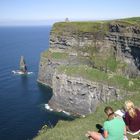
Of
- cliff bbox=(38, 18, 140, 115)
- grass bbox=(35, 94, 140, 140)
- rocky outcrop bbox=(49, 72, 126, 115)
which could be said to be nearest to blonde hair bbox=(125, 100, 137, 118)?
grass bbox=(35, 94, 140, 140)

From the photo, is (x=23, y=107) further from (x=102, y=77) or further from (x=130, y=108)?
(x=130, y=108)

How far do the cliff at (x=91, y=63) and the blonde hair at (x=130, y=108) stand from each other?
58.6 m

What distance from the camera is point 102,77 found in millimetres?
91500

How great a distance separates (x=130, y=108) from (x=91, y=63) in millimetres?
97623

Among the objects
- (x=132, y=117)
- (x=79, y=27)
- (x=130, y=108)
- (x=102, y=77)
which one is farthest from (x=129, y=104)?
(x=79, y=27)

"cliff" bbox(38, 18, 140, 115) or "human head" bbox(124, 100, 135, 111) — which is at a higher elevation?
"human head" bbox(124, 100, 135, 111)

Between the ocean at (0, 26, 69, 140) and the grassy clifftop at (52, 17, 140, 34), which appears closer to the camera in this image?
the ocean at (0, 26, 69, 140)

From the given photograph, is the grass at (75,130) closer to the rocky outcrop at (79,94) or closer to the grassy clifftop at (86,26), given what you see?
the rocky outcrop at (79,94)

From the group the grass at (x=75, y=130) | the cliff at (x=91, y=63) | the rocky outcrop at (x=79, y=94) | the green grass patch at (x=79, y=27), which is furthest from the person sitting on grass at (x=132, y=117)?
the green grass patch at (x=79, y=27)

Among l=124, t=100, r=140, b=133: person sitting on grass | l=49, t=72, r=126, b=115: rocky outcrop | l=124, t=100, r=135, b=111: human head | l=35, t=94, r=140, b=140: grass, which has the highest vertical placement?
l=124, t=100, r=135, b=111: human head

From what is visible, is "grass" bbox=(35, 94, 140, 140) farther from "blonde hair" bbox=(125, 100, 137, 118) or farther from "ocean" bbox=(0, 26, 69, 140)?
"ocean" bbox=(0, 26, 69, 140)

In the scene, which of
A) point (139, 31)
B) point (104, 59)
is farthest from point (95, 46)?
point (139, 31)

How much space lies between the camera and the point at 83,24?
130 meters

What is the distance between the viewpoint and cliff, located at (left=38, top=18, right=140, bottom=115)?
90500 mm
